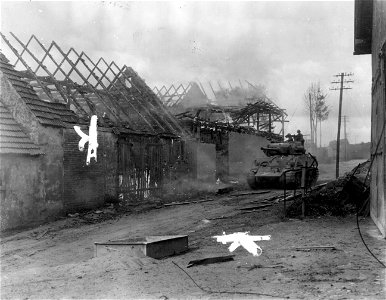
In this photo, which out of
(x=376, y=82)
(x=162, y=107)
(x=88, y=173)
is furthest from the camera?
(x=162, y=107)

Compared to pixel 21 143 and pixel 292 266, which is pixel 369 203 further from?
pixel 21 143

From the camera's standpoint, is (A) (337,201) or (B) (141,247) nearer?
(B) (141,247)

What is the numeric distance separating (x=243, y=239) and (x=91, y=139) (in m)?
7.22

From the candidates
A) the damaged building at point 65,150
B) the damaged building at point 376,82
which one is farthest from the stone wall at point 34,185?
the damaged building at point 376,82

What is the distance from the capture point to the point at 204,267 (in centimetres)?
732

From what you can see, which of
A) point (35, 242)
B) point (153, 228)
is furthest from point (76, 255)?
point (153, 228)

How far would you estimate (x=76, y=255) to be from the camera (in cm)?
893

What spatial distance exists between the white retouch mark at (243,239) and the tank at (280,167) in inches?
354

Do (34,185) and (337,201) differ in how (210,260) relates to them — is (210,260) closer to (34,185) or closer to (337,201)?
(337,201)

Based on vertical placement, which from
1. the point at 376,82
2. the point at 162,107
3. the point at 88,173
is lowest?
the point at 88,173

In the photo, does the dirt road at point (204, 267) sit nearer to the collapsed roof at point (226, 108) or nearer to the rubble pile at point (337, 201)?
the rubble pile at point (337, 201)

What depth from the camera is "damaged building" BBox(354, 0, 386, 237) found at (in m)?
9.02

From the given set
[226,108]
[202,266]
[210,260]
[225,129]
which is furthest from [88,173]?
[226,108]

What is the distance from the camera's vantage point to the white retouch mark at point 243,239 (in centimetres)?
889
